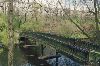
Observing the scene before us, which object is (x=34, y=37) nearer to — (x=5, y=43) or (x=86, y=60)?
(x=5, y=43)

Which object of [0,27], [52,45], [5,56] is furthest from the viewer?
[0,27]

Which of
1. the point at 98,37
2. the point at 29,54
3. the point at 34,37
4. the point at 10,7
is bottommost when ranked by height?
the point at 29,54

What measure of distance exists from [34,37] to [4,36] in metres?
7.88

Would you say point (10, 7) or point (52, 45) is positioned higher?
point (10, 7)

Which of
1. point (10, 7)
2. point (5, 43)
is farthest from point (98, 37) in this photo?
point (5, 43)

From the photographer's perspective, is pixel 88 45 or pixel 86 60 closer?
pixel 86 60

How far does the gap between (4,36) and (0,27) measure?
28.8ft

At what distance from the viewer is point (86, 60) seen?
2514 centimetres

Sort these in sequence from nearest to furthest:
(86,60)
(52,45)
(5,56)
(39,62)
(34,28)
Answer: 1. (86,60)
2. (52,45)
3. (39,62)
4. (5,56)
5. (34,28)

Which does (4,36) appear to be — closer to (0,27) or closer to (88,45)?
(0,27)

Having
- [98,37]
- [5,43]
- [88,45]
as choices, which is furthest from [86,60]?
[5,43]

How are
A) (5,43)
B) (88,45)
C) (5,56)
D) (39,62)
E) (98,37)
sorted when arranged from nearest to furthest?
(98,37), (88,45), (39,62), (5,56), (5,43)

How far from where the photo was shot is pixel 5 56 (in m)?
53.7

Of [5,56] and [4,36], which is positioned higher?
[4,36]
